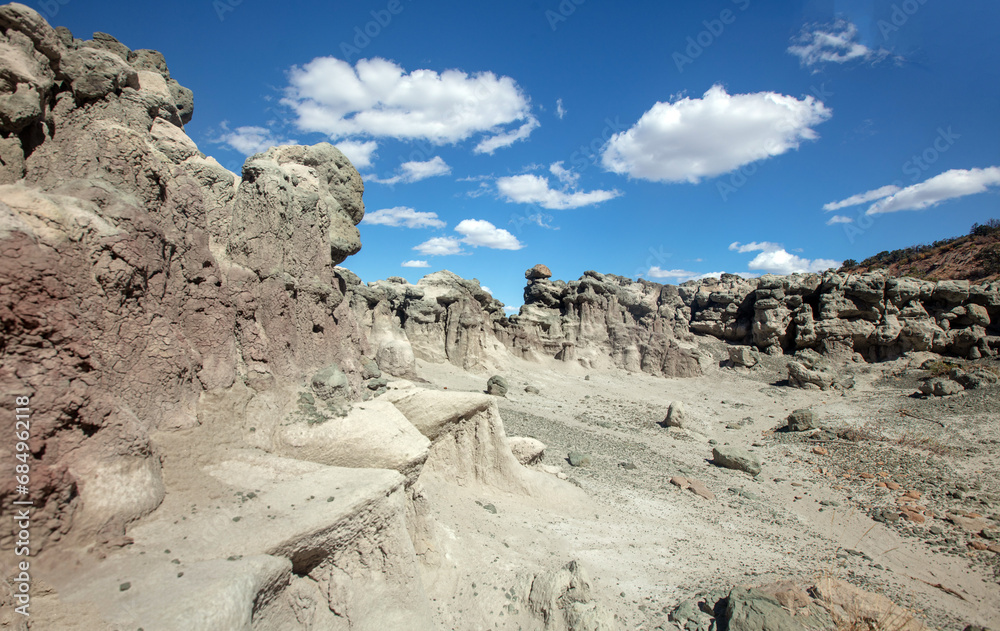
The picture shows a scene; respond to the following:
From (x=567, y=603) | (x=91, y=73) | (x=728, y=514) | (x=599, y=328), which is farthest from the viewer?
(x=599, y=328)

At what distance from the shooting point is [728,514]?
9.54 metres

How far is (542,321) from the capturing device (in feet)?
95.4

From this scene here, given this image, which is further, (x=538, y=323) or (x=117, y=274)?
(x=538, y=323)

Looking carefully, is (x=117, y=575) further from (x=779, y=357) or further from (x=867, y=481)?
(x=779, y=357)

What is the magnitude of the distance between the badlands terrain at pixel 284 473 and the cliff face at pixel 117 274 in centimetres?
2

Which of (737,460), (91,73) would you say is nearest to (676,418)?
(737,460)

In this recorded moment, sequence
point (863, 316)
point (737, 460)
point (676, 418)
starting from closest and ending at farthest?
point (737, 460) < point (676, 418) < point (863, 316)

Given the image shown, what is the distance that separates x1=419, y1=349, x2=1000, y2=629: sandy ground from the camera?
6.15 metres

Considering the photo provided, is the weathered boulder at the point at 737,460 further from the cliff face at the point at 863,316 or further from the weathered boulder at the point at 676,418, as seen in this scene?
the cliff face at the point at 863,316

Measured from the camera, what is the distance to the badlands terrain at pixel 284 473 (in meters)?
3.05

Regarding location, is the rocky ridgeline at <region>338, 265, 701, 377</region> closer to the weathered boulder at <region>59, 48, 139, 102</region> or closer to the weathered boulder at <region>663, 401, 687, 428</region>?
the weathered boulder at <region>663, 401, 687, 428</region>

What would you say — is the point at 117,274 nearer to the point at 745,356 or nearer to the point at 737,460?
the point at 737,460

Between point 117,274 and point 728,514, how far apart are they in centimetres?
1072

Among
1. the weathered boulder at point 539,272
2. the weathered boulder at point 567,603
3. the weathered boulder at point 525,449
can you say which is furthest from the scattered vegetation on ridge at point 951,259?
the weathered boulder at point 567,603
